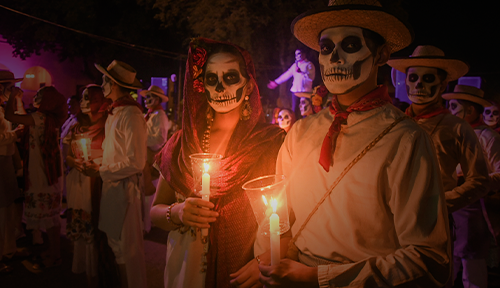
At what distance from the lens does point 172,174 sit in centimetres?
232

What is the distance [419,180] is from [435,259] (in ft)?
1.10

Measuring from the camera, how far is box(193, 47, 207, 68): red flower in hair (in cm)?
236

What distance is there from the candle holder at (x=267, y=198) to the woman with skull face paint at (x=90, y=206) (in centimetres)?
313

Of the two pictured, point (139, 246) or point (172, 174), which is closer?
point (172, 174)

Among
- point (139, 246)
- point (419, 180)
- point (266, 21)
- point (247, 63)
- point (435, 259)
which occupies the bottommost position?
point (139, 246)

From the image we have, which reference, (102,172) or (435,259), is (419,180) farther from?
(102,172)

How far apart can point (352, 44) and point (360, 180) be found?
716mm

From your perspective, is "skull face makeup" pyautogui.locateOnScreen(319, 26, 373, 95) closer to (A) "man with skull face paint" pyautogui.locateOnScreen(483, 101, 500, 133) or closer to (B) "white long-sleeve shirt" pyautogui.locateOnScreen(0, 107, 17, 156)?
(B) "white long-sleeve shirt" pyautogui.locateOnScreen(0, 107, 17, 156)

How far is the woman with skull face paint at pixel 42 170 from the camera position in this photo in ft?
16.3

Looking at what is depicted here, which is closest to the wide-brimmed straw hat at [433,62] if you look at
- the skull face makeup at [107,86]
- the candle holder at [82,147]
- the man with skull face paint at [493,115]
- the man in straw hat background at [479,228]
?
the man in straw hat background at [479,228]

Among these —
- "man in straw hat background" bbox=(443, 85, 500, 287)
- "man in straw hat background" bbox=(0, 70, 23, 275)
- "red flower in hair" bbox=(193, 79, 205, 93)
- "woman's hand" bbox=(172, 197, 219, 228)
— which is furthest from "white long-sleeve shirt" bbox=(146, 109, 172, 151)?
"man in straw hat background" bbox=(443, 85, 500, 287)

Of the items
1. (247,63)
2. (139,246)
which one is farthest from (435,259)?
(139,246)

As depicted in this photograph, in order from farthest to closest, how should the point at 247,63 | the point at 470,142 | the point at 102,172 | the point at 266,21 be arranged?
the point at 266,21 < the point at 102,172 < the point at 470,142 < the point at 247,63

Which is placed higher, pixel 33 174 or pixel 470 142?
pixel 470 142
